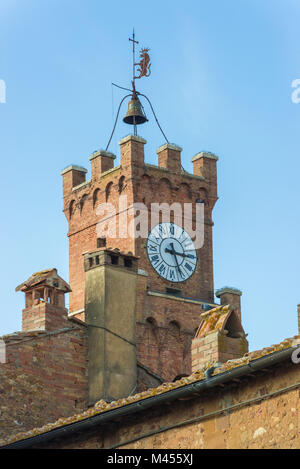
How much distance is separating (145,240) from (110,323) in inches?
966

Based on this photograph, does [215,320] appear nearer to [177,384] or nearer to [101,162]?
[177,384]

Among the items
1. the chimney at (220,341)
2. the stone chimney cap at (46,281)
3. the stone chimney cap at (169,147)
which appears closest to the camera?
the chimney at (220,341)

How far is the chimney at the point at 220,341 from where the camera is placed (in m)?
24.5

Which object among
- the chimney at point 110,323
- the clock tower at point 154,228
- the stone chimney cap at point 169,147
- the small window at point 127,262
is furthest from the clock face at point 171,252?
the chimney at point 110,323

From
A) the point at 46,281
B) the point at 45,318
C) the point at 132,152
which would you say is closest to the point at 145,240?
the point at 132,152

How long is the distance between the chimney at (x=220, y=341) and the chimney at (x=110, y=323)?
157 inches

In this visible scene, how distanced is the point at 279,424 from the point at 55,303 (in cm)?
1194

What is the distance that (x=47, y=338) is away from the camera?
29109mm

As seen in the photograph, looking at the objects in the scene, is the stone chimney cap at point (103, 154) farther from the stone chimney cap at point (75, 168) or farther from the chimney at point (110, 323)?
the chimney at point (110, 323)

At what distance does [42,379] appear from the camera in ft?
93.7

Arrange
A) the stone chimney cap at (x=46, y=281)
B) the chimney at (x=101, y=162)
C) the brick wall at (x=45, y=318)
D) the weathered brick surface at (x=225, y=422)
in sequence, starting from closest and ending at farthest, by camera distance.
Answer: the weathered brick surface at (x=225, y=422), the brick wall at (x=45, y=318), the stone chimney cap at (x=46, y=281), the chimney at (x=101, y=162)

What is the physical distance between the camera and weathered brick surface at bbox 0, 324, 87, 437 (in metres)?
27.7
